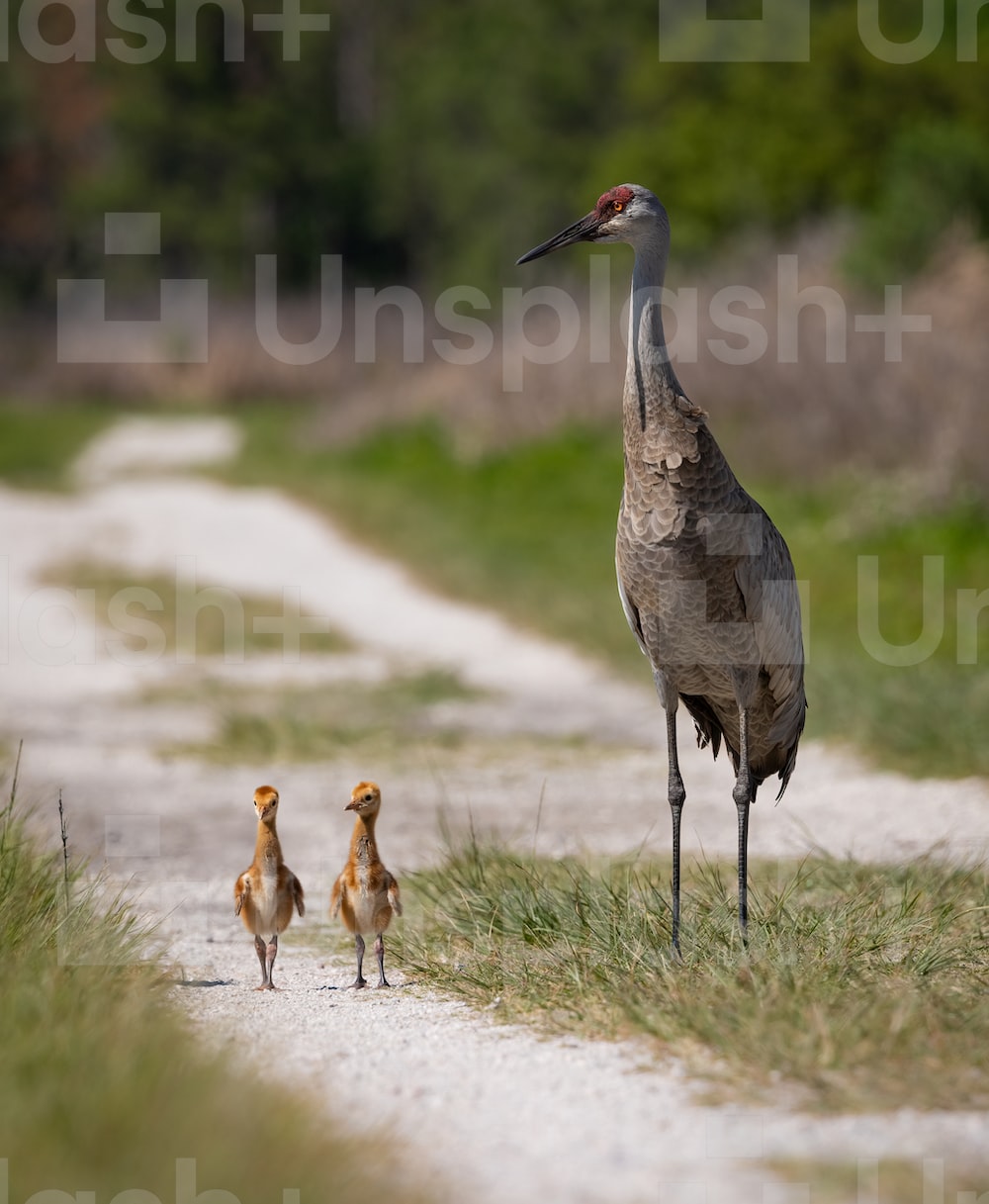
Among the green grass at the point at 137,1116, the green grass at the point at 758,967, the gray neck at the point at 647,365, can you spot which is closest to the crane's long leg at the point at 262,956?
the green grass at the point at 758,967

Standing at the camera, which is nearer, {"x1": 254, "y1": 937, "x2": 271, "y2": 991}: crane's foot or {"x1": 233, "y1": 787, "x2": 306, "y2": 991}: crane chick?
{"x1": 254, "y1": 937, "x2": 271, "y2": 991}: crane's foot

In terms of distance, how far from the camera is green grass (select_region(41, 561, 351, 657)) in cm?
1295

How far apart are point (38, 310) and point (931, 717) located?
1784 inches

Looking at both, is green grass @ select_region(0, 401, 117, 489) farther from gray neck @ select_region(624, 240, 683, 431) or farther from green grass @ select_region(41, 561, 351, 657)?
gray neck @ select_region(624, 240, 683, 431)

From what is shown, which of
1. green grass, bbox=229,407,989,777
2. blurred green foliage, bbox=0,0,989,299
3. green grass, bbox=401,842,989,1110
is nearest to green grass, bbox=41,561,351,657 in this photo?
green grass, bbox=229,407,989,777

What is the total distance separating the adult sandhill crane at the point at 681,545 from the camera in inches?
197

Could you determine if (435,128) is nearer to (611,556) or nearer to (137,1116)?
(611,556)

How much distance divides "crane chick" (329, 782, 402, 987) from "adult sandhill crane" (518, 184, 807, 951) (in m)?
0.87

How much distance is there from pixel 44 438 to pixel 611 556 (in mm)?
15783

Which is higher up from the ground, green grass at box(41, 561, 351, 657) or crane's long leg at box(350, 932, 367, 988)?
green grass at box(41, 561, 351, 657)

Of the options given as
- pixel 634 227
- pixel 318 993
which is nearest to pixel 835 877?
pixel 318 993

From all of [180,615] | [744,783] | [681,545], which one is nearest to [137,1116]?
[681,545]

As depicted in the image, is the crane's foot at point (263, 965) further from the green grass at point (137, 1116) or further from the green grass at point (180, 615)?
the green grass at point (180, 615)

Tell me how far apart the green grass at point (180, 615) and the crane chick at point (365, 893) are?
25.2 ft
